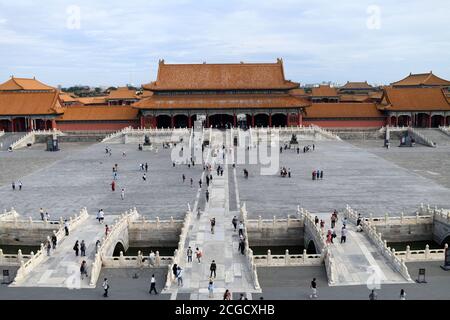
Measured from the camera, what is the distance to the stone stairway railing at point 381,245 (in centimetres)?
2475

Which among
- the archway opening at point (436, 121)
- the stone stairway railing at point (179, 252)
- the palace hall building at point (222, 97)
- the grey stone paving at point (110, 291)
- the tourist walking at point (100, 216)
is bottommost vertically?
the grey stone paving at point (110, 291)

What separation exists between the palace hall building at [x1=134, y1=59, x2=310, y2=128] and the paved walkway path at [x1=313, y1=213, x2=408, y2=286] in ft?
164

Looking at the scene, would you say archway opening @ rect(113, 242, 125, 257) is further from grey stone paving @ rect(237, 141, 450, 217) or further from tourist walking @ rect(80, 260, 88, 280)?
grey stone paving @ rect(237, 141, 450, 217)

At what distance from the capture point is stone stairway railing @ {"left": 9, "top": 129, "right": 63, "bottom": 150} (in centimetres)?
7231

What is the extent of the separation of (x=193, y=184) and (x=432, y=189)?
2085cm

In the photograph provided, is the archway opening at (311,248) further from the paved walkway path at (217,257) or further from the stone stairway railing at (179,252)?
the stone stairway railing at (179,252)

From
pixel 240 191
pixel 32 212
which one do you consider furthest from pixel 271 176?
pixel 32 212

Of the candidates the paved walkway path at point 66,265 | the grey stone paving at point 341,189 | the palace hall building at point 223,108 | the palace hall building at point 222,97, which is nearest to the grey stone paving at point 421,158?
the grey stone paving at point 341,189

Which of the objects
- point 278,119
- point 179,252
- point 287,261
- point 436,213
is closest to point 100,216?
point 179,252

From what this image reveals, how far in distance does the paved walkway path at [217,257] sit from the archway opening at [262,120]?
45.5m

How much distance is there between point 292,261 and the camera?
26.9 metres

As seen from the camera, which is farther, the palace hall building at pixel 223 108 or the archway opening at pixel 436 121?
the archway opening at pixel 436 121

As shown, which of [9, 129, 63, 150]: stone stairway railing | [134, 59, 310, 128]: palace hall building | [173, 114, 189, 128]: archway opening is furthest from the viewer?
[173, 114, 189, 128]: archway opening

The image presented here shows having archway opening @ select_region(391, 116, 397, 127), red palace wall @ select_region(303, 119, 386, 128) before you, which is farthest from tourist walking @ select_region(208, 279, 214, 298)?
archway opening @ select_region(391, 116, 397, 127)
